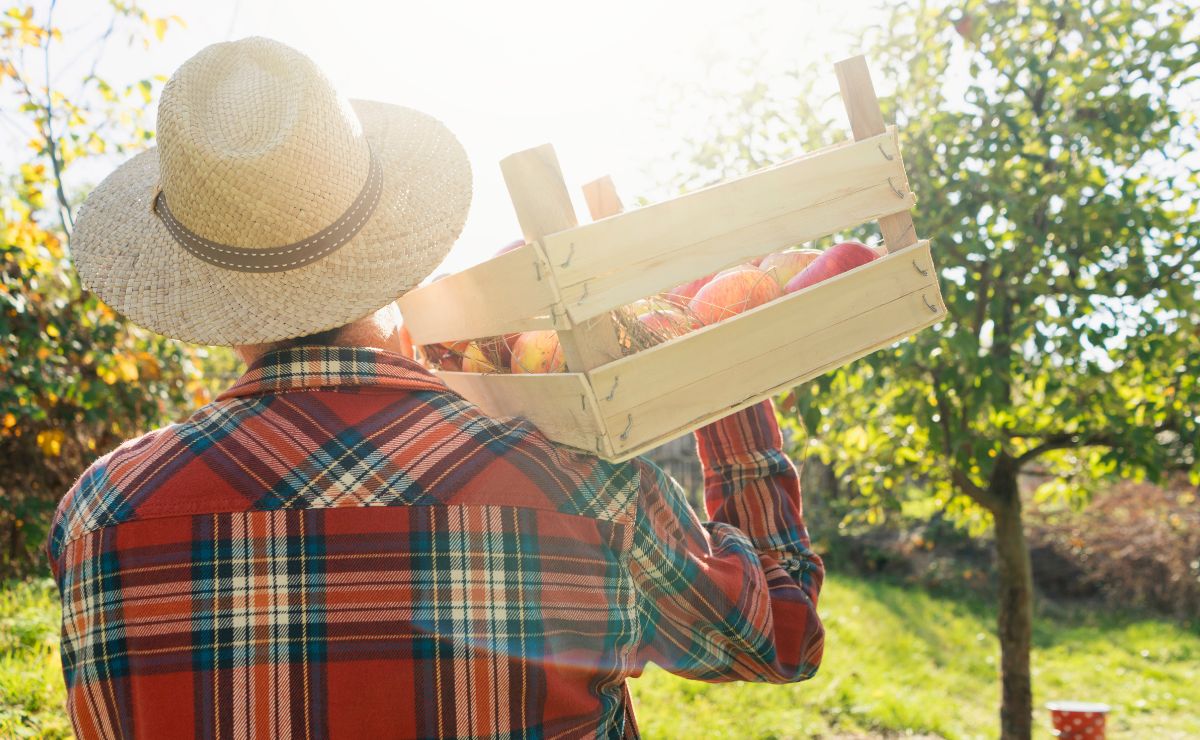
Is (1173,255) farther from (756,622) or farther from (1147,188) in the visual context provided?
(756,622)

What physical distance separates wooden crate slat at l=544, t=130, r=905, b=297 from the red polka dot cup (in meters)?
3.82

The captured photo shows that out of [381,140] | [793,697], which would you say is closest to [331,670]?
[381,140]

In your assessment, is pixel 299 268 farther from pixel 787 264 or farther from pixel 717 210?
pixel 787 264

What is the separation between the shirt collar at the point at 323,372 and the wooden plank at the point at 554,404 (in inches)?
5.0

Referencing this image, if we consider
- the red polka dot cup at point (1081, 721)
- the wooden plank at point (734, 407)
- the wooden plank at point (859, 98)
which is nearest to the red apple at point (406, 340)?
the wooden plank at point (734, 407)

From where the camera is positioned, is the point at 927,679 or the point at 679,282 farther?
the point at 927,679

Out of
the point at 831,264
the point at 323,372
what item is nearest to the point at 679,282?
the point at 831,264

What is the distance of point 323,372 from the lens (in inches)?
44.9

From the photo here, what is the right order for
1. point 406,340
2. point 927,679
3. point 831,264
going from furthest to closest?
1. point 927,679
2. point 406,340
3. point 831,264

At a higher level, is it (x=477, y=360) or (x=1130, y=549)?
(x=477, y=360)

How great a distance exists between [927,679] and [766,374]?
19.1 feet

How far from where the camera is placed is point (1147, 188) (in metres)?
3.44

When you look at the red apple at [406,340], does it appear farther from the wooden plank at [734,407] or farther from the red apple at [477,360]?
the wooden plank at [734,407]

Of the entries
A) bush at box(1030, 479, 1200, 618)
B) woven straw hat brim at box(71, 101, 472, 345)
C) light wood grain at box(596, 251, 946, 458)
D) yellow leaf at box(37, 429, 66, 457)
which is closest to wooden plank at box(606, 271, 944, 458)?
light wood grain at box(596, 251, 946, 458)
